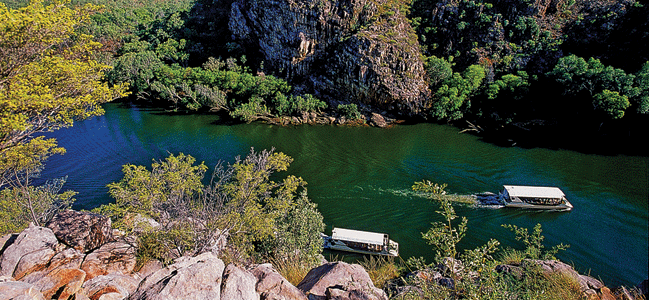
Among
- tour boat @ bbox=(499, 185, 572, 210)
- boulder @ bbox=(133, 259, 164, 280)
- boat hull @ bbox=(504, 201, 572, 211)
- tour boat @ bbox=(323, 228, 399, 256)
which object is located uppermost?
boulder @ bbox=(133, 259, 164, 280)

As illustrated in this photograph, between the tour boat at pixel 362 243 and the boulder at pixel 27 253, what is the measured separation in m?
13.2

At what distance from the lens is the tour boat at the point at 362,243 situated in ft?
63.3

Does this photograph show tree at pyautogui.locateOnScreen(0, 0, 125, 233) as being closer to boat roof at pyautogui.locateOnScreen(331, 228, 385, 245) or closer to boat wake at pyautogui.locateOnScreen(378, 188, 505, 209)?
boat roof at pyautogui.locateOnScreen(331, 228, 385, 245)

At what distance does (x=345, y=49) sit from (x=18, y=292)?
127 feet

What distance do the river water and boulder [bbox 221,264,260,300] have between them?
12559mm

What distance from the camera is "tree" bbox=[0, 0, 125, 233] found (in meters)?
8.72

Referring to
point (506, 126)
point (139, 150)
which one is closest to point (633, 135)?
point (506, 126)

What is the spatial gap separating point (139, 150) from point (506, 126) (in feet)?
128

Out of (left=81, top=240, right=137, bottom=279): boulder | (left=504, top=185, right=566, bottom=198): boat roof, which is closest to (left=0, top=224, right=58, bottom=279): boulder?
(left=81, top=240, right=137, bottom=279): boulder

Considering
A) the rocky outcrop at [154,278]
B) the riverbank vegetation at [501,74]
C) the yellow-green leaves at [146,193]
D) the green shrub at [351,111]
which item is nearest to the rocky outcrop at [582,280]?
the rocky outcrop at [154,278]

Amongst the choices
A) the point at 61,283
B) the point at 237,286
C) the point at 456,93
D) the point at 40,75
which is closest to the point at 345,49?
the point at 456,93

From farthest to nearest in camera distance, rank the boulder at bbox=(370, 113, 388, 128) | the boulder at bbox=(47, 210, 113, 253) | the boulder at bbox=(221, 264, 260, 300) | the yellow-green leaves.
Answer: the boulder at bbox=(370, 113, 388, 128) < the yellow-green leaves < the boulder at bbox=(47, 210, 113, 253) < the boulder at bbox=(221, 264, 260, 300)

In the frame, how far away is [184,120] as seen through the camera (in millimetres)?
42219

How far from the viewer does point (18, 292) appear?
700 centimetres
